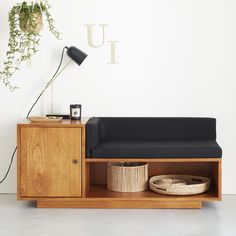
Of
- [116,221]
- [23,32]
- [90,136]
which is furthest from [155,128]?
[23,32]

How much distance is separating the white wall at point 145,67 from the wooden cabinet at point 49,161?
556mm

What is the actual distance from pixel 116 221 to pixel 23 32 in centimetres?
170

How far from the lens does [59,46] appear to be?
4.38 m

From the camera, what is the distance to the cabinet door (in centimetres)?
388

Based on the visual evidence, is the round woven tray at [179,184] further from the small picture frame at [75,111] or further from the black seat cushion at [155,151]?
the small picture frame at [75,111]

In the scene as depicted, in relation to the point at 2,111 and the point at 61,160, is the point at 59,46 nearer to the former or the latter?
the point at 2,111

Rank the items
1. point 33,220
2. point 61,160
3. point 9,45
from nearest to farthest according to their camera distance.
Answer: point 33,220 → point 61,160 → point 9,45

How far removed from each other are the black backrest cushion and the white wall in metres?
0.09

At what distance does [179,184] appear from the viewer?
3982 mm

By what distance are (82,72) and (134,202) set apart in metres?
1.19

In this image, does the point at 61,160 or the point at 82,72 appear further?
the point at 82,72

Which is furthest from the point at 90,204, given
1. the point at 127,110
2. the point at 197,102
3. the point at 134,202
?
the point at 197,102

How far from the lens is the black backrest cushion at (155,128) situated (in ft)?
14.1

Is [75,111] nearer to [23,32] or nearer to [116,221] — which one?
[23,32]
